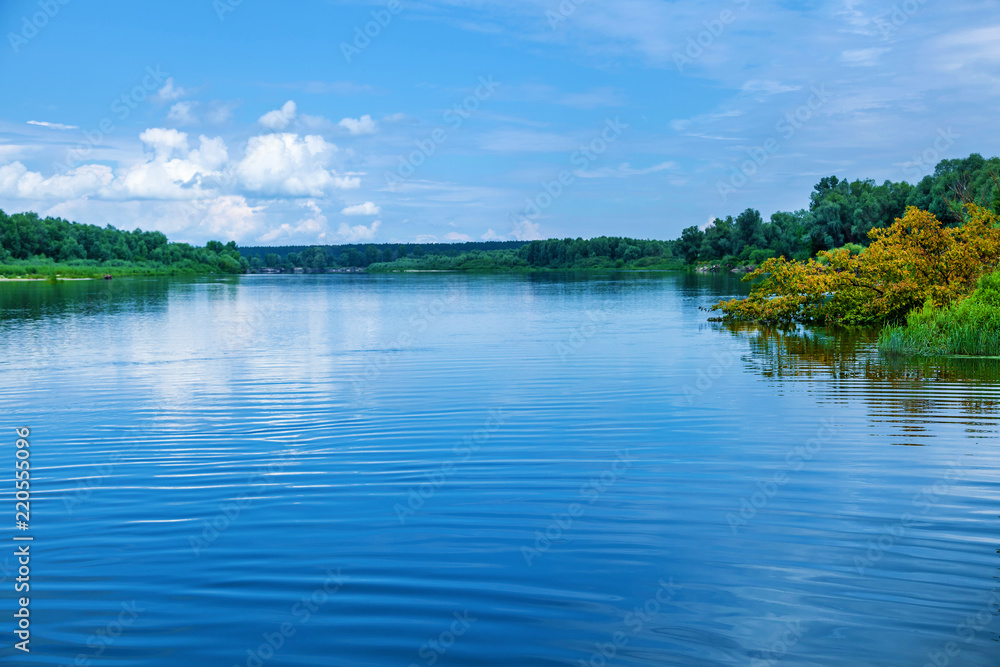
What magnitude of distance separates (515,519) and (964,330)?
70.3 ft

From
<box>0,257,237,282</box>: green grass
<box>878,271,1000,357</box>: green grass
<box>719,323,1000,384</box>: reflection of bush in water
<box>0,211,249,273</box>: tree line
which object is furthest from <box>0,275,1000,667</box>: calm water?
<box>0,211,249,273</box>: tree line

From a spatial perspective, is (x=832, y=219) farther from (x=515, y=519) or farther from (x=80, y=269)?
(x=80, y=269)

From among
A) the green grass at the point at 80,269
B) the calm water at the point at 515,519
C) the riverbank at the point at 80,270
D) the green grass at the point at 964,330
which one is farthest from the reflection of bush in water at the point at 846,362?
the riverbank at the point at 80,270

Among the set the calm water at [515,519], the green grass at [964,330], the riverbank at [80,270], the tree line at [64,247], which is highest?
the tree line at [64,247]

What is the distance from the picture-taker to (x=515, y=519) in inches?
380

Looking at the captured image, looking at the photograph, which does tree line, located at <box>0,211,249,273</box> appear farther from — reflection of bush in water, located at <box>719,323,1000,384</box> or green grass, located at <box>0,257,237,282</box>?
reflection of bush in water, located at <box>719,323,1000,384</box>

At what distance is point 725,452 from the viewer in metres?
13.0

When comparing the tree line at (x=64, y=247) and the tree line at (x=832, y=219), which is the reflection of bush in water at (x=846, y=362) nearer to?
the tree line at (x=832, y=219)

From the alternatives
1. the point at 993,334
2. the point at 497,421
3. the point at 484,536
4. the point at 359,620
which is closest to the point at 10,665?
the point at 359,620

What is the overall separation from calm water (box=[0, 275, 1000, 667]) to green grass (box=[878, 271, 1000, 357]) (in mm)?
4749

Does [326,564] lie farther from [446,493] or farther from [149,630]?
[446,493]

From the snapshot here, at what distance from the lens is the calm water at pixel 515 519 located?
671 cm

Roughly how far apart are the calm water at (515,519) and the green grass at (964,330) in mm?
4749

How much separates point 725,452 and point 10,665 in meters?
10.2
